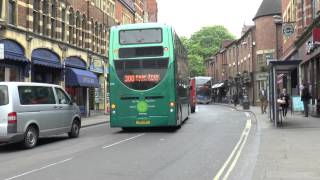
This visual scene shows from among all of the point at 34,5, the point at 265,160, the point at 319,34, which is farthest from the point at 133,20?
the point at 265,160

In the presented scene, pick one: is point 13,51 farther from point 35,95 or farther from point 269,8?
point 269,8

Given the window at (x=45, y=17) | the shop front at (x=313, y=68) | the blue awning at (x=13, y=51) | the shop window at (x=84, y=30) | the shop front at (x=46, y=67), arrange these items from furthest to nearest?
the shop window at (x=84, y=30)
the window at (x=45, y=17)
the shop front at (x=46, y=67)
the shop front at (x=313, y=68)
the blue awning at (x=13, y=51)

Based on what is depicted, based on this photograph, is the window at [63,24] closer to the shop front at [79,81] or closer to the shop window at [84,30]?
the shop front at [79,81]

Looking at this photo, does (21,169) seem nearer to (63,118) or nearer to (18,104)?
(18,104)

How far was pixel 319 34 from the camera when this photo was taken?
80.2ft

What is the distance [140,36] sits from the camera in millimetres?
20719

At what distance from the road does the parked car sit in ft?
1.61

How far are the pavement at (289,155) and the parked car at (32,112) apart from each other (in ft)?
22.2

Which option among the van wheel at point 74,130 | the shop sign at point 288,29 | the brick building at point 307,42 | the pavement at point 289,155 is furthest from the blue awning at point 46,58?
the pavement at point 289,155

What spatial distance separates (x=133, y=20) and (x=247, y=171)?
51272 mm

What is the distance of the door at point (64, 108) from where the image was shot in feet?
60.7

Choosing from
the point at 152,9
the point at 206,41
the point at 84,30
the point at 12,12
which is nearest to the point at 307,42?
the point at 12,12

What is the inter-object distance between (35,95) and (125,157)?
486 cm

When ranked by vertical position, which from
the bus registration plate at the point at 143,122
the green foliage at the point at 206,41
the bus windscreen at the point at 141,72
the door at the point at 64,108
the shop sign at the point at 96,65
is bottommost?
the bus registration plate at the point at 143,122
